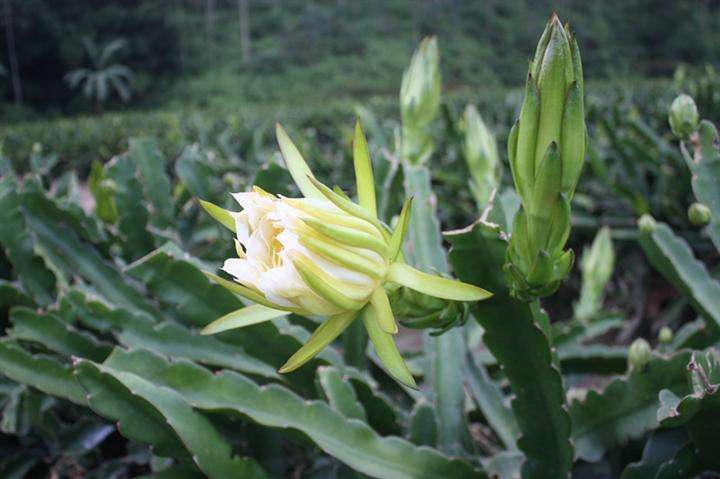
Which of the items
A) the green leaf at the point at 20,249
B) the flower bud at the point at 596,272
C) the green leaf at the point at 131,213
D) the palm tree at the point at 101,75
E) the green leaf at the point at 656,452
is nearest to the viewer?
the green leaf at the point at 656,452

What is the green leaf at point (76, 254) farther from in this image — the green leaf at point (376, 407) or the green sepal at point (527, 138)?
the green sepal at point (527, 138)

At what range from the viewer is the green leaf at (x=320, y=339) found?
0.52 meters

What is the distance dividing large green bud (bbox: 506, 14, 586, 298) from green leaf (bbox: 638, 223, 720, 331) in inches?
14.9

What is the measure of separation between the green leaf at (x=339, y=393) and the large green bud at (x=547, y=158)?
0.94ft

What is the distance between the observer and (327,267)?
0.51m

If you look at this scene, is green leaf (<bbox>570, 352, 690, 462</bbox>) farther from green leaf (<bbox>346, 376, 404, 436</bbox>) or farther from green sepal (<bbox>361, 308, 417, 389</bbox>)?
green sepal (<bbox>361, 308, 417, 389</bbox>)

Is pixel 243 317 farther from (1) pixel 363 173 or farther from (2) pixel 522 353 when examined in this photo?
(2) pixel 522 353

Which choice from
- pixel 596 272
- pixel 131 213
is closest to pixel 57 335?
pixel 131 213

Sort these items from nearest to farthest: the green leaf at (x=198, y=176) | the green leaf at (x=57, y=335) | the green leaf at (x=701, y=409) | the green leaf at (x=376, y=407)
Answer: the green leaf at (x=701, y=409) < the green leaf at (x=376, y=407) < the green leaf at (x=57, y=335) < the green leaf at (x=198, y=176)

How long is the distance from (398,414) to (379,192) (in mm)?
539

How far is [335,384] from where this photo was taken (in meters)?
0.79

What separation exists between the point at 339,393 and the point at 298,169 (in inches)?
12.9

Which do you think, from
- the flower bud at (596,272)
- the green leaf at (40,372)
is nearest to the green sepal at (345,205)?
the green leaf at (40,372)

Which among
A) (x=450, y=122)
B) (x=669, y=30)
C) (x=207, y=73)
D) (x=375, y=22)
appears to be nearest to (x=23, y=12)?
(x=207, y=73)
